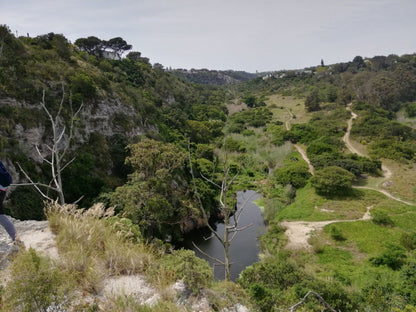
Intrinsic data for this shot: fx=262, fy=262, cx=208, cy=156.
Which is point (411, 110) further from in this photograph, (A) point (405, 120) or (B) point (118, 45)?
(B) point (118, 45)

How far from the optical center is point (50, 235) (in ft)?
22.4

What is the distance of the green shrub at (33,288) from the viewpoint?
139 inches

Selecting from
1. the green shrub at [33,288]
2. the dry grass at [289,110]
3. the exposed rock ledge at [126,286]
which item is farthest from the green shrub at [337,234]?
the dry grass at [289,110]

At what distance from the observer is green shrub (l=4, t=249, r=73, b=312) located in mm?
3520

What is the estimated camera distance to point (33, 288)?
3.56 meters

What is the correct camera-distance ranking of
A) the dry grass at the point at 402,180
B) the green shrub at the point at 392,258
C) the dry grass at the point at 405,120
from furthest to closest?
the dry grass at the point at 405,120
the dry grass at the point at 402,180
the green shrub at the point at 392,258

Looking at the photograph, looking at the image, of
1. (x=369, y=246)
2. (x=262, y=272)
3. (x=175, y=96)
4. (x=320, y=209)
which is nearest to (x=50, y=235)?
(x=262, y=272)

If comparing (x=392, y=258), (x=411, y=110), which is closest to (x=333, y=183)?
(x=392, y=258)

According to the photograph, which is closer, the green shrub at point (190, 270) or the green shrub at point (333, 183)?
the green shrub at point (190, 270)

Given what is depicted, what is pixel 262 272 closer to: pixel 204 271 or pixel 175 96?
pixel 204 271

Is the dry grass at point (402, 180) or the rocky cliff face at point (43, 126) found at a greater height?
the rocky cliff face at point (43, 126)

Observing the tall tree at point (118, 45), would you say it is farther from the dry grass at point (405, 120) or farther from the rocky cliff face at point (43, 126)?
the dry grass at point (405, 120)

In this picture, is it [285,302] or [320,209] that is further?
[320,209]

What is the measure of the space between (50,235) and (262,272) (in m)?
10.1
